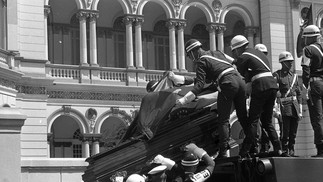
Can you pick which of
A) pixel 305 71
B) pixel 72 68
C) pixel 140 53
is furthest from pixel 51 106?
pixel 305 71

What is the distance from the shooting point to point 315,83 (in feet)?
31.8

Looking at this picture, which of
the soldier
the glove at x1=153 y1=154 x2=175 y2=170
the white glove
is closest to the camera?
the soldier

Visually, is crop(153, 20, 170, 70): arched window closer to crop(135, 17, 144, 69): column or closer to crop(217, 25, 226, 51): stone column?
crop(217, 25, 226, 51): stone column

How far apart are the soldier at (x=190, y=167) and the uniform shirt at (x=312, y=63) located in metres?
2.49

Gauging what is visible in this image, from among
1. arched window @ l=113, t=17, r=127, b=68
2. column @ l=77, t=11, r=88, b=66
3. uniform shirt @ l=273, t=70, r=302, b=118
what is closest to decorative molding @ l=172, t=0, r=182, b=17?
arched window @ l=113, t=17, r=127, b=68

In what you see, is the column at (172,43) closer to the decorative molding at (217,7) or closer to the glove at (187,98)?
the decorative molding at (217,7)

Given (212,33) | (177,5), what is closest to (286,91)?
(177,5)

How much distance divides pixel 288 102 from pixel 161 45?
25633 millimetres

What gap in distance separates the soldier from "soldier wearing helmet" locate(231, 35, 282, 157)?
3.54ft

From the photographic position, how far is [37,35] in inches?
1147

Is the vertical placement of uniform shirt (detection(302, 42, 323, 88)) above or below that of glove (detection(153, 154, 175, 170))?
above

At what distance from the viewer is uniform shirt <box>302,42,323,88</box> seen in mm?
9680

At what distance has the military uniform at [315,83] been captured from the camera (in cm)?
962

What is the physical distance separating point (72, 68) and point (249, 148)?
2232 cm
